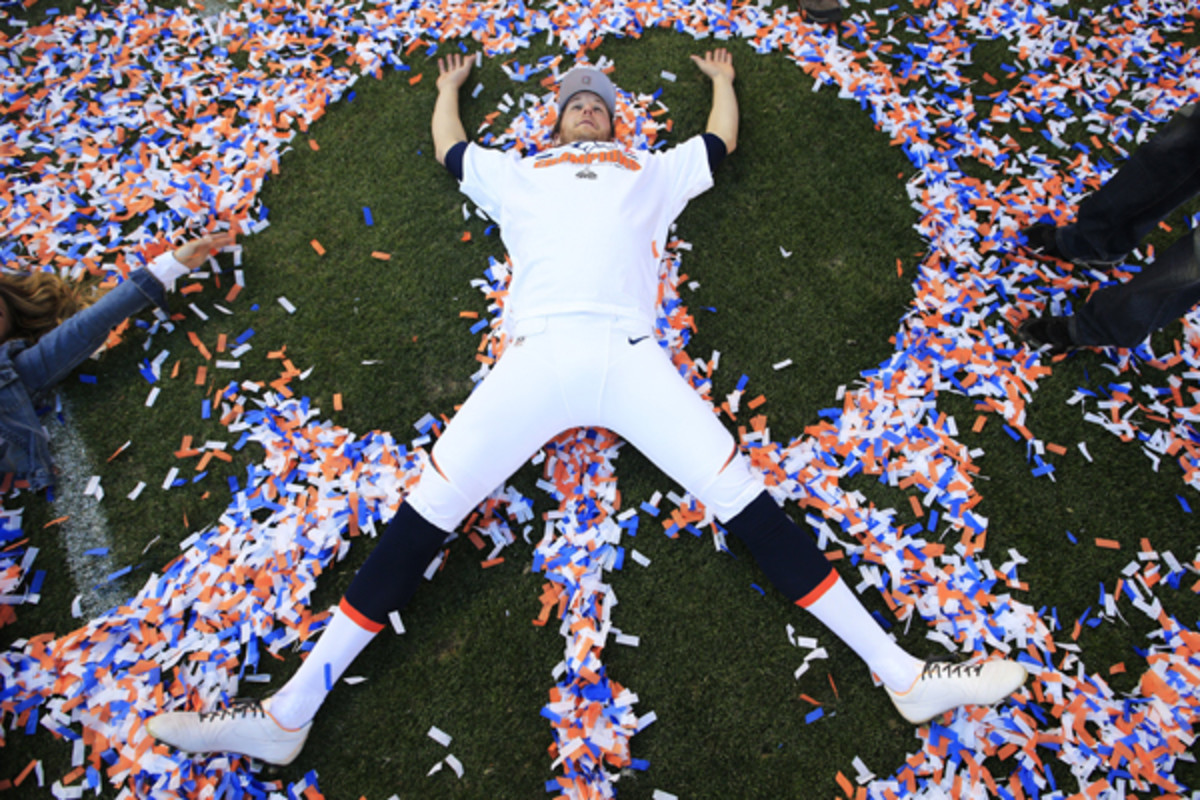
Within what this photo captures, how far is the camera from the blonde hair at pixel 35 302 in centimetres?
349

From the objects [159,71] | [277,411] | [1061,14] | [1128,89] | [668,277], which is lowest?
[277,411]

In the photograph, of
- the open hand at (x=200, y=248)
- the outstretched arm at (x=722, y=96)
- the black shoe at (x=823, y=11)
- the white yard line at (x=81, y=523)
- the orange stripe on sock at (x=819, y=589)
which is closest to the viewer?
the orange stripe on sock at (x=819, y=589)

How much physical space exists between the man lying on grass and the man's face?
0.77m

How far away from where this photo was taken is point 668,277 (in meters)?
3.99

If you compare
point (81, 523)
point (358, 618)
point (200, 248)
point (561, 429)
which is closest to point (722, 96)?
point (561, 429)

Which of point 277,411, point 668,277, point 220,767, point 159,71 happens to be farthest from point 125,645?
point 159,71

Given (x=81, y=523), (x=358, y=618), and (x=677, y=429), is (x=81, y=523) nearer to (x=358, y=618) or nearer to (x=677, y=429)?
(x=358, y=618)

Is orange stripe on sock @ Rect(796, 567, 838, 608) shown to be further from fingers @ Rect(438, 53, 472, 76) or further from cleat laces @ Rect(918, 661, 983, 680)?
fingers @ Rect(438, 53, 472, 76)

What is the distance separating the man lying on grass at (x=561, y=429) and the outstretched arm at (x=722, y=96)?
52.5 inches

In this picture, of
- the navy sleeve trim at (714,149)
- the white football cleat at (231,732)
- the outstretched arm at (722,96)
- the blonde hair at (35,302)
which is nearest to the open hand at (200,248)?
the blonde hair at (35,302)

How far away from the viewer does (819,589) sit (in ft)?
9.82

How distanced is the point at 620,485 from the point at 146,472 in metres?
2.83

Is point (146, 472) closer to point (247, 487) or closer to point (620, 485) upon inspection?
point (247, 487)

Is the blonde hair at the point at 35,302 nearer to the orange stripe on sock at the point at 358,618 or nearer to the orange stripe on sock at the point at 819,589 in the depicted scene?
the orange stripe on sock at the point at 358,618
